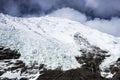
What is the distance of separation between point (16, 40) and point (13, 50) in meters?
7.97

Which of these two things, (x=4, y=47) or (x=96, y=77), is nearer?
(x=96, y=77)

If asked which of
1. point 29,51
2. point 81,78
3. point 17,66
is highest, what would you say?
→ point 29,51

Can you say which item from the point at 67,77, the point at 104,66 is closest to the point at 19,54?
the point at 104,66

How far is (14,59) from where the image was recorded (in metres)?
165

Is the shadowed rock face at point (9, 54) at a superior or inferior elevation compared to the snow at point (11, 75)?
superior

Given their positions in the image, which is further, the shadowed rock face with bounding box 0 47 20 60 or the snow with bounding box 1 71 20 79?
the shadowed rock face with bounding box 0 47 20 60

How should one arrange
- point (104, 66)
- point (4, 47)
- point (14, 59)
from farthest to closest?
1. point (104, 66)
2. point (4, 47)
3. point (14, 59)

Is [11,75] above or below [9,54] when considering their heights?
below

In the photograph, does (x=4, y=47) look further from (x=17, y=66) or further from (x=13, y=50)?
(x=17, y=66)

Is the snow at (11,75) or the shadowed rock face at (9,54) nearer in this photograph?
the snow at (11,75)

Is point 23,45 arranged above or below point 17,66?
above

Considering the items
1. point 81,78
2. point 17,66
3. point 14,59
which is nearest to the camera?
point 81,78

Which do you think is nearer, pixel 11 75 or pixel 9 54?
pixel 11 75

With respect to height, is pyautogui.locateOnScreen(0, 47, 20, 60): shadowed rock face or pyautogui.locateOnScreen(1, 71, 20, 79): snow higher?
pyautogui.locateOnScreen(0, 47, 20, 60): shadowed rock face
